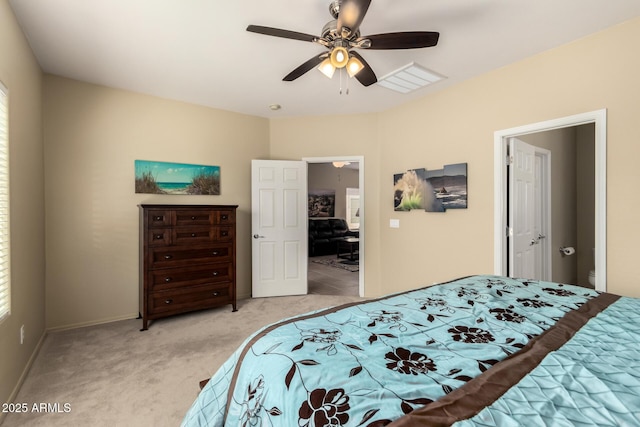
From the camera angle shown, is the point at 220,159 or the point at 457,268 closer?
the point at 457,268

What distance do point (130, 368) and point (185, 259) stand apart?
122 centimetres

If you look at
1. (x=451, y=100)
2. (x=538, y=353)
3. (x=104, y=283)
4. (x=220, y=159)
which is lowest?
(x=104, y=283)

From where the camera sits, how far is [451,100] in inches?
133

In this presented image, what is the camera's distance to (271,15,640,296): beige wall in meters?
2.26

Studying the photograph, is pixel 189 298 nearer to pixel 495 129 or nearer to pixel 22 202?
pixel 22 202

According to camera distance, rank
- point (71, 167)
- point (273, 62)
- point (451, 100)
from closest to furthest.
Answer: point (273, 62) → point (71, 167) → point (451, 100)

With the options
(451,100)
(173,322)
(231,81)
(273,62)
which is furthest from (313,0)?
(173,322)

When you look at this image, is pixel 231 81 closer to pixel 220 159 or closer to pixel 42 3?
pixel 220 159

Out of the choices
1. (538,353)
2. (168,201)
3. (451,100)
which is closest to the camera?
(538,353)

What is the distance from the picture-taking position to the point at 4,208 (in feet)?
Answer: 6.38

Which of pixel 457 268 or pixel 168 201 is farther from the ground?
pixel 168 201

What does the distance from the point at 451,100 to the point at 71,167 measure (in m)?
4.21

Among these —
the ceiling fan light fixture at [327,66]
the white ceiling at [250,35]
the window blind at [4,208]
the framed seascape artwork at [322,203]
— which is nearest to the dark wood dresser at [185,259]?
the window blind at [4,208]

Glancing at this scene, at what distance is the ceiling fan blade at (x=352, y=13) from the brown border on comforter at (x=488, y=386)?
1.69m
